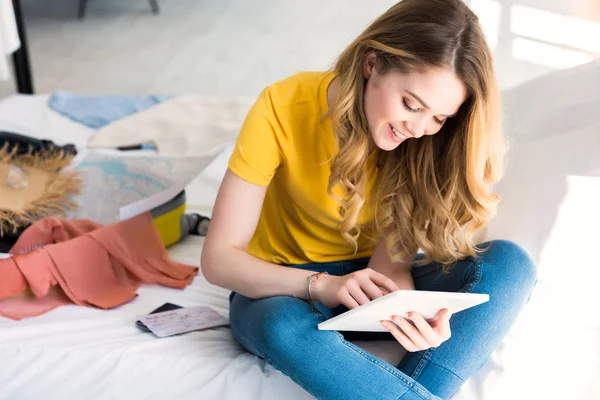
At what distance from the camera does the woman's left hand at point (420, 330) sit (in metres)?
1.19

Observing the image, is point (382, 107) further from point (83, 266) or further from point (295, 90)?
point (83, 266)

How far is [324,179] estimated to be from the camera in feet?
4.60

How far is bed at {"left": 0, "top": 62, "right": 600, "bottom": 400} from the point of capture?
4.33 ft

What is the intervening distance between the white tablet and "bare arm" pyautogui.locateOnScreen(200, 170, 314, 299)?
151 millimetres

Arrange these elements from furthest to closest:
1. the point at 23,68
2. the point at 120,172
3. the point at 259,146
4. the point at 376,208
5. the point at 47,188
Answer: the point at 23,68 < the point at 120,172 < the point at 47,188 < the point at 376,208 < the point at 259,146

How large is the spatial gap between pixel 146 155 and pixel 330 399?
1.10 m

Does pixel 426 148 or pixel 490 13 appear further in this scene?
pixel 490 13

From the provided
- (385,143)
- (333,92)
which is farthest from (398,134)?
(333,92)

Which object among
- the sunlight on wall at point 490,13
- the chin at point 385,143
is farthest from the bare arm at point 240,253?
the sunlight on wall at point 490,13

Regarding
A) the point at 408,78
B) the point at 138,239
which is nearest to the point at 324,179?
the point at 408,78

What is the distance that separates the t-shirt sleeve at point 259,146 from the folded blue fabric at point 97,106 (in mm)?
1327

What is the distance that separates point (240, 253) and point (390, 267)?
11.4 inches

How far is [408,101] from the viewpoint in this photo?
1.22 meters

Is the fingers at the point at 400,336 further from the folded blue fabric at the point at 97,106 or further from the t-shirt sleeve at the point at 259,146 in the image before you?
the folded blue fabric at the point at 97,106
